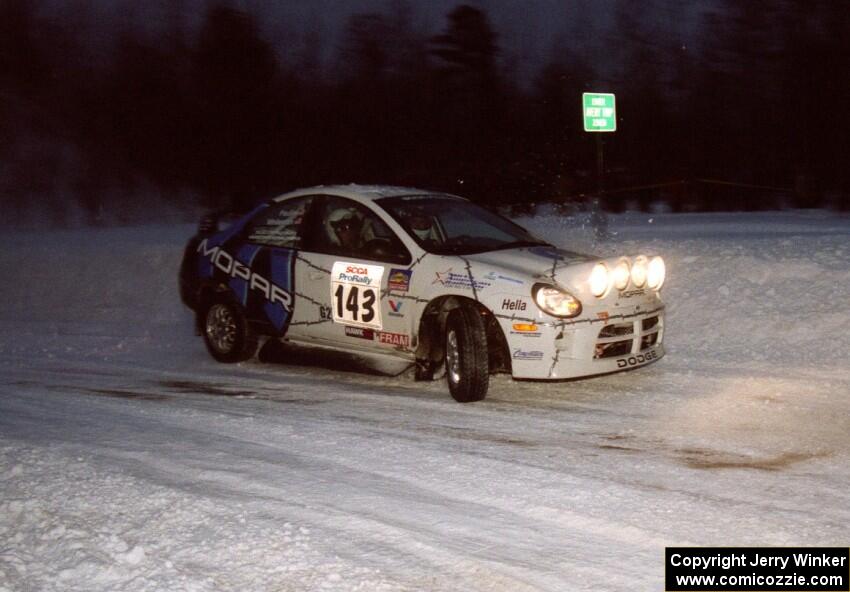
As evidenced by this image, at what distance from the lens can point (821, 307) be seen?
31.2 ft

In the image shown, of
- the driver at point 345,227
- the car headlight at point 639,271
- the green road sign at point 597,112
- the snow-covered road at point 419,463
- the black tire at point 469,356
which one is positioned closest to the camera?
the snow-covered road at point 419,463

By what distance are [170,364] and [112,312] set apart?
4.95m

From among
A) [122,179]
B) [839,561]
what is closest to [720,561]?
[839,561]

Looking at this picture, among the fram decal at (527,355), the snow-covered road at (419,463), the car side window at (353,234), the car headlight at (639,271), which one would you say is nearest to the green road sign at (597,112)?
the snow-covered road at (419,463)

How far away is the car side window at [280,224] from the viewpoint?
8.47m

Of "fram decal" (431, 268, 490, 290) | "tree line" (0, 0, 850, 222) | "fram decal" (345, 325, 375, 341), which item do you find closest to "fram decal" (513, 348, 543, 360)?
"fram decal" (431, 268, 490, 290)

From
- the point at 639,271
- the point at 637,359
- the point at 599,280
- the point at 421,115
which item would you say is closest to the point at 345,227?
the point at 599,280

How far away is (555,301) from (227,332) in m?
3.36

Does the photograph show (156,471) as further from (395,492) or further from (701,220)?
(701,220)

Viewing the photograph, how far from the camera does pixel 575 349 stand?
22.5ft

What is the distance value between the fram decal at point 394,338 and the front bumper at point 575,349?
0.90 m

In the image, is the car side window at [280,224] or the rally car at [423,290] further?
the car side window at [280,224]

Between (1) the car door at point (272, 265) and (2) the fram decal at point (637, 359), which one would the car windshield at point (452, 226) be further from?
(2) the fram decal at point (637, 359)

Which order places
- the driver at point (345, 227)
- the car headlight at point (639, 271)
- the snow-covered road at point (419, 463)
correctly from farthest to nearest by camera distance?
the driver at point (345, 227) → the car headlight at point (639, 271) → the snow-covered road at point (419, 463)
